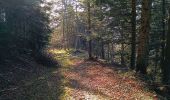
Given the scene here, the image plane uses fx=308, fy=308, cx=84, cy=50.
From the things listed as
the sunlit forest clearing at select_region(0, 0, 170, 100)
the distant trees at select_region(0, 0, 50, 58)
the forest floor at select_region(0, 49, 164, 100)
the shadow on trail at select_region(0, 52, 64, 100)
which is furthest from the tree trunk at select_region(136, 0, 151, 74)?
the distant trees at select_region(0, 0, 50, 58)

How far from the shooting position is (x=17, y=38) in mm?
24609

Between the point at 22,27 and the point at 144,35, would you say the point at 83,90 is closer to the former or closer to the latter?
the point at 144,35

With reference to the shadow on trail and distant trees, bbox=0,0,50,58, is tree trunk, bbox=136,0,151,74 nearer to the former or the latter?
the shadow on trail

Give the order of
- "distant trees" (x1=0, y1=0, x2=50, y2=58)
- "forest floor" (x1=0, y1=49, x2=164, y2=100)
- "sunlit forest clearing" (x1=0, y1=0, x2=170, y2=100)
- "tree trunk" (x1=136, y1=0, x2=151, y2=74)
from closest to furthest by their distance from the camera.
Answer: "forest floor" (x1=0, y1=49, x2=164, y2=100)
"sunlit forest clearing" (x1=0, y1=0, x2=170, y2=100)
"tree trunk" (x1=136, y1=0, x2=151, y2=74)
"distant trees" (x1=0, y1=0, x2=50, y2=58)

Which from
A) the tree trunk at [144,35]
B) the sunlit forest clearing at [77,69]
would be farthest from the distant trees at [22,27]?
the tree trunk at [144,35]

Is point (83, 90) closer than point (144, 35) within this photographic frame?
Yes

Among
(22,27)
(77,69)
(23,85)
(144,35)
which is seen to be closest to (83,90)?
(23,85)

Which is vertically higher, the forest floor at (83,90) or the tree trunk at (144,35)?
the tree trunk at (144,35)

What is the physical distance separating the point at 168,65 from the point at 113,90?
21.3 feet

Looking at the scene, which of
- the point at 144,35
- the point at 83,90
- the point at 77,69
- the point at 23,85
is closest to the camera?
the point at 83,90

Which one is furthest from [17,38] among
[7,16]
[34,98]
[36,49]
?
[34,98]

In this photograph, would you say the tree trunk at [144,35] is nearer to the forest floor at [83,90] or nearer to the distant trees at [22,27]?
the forest floor at [83,90]

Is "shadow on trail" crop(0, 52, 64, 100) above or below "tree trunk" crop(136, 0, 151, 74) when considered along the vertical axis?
below

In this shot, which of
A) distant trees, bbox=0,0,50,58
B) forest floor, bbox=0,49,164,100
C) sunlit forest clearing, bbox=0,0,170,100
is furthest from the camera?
distant trees, bbox=0,0,50,58
